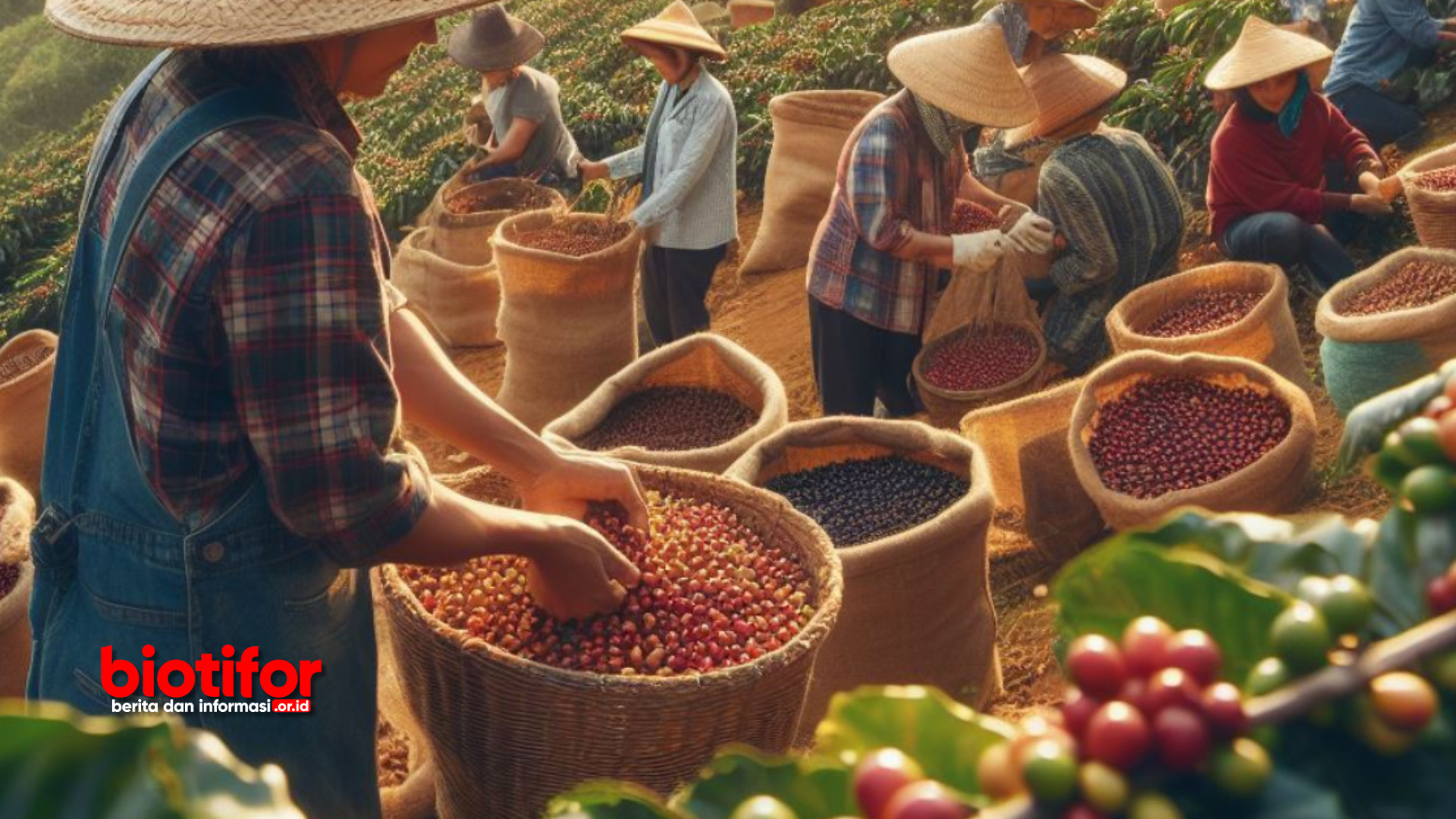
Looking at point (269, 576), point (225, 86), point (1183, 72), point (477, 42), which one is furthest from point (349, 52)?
point (1183, 72)

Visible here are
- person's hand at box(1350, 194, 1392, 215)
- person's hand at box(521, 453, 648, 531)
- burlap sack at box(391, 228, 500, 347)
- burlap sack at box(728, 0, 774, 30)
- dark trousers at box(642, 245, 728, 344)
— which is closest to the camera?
person's hand at box(521, 453, 648, 531)

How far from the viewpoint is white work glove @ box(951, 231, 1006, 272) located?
14.7 feet

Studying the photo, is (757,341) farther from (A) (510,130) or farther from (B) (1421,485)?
(B) (1421,485)

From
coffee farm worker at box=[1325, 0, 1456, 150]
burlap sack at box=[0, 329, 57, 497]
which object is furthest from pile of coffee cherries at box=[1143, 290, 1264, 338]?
burlap sack at box=[0, 329, 57, 497]

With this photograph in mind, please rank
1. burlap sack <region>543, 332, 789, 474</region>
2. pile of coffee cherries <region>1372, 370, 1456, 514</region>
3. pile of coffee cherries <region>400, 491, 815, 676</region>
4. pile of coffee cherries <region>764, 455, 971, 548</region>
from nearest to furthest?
pile of coffee cherries <region>1372, 370, 1456, 514</region> < pile of coffee cherries <region>400, 491, 815, 676</region> < pile of coffee cherries <region>764, 455, 971, 548</region> < burlap sack <region>543, 332, 789, 474</region>

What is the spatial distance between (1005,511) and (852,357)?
65cm

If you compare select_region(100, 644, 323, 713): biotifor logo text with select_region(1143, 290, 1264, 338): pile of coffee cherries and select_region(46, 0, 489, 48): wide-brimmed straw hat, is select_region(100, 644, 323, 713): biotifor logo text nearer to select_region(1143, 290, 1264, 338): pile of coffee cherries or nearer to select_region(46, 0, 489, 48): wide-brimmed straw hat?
select_region(46, 0, 489, 48): wide-brimmed straw hat

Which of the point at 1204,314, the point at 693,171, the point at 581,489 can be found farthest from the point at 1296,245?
the point at 581,489

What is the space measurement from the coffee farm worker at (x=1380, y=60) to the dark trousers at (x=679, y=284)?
2.53m

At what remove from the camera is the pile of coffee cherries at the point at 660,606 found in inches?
87.3

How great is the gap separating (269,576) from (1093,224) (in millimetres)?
3478

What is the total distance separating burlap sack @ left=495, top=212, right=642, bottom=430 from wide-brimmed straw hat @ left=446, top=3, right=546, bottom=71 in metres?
1.10

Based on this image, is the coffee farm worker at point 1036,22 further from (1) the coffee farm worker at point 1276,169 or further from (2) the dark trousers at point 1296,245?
(2) the dark trousers at point 1296,245

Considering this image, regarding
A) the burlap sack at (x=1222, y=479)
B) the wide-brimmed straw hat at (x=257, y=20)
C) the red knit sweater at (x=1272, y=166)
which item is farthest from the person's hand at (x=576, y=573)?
the red knit sweater at (x=1272, y=166)
